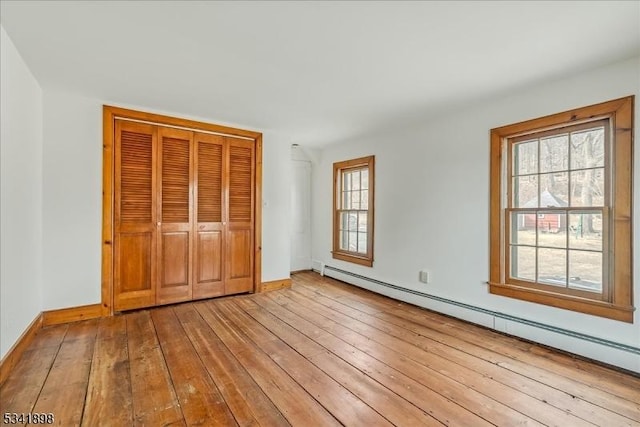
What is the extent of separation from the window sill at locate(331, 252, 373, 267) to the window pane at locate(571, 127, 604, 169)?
2.66 m

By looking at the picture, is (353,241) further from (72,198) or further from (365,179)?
(72,198)

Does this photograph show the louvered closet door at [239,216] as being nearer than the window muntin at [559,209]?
No

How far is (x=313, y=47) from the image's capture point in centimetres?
215

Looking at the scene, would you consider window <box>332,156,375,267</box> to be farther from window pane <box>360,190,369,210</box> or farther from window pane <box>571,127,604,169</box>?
window pane <box>571,127,604,169</box>

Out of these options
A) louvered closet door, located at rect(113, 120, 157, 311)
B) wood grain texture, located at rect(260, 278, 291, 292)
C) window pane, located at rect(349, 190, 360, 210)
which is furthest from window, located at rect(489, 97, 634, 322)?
louvered closet door, located at rect(113, 120, 157, 311)

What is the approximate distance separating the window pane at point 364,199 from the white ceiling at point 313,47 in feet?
5.76

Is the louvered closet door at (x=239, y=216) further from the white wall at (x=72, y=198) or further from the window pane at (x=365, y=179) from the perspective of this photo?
the window pane at (x=365, y=179)

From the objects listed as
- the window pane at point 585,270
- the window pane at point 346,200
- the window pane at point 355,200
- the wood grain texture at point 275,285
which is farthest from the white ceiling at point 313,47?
the wood grain texture at point 275,285

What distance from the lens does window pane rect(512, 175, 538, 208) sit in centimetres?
285

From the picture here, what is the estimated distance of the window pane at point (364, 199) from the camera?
4.73 metres

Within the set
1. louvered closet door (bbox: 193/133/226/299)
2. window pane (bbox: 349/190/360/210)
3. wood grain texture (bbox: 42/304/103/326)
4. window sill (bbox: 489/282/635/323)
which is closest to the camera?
window sill (bbox: 489/282/635/323)

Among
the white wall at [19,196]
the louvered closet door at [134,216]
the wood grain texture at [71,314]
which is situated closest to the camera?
the white wall at [19,196]

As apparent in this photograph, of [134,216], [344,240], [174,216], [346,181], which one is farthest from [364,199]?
[134,216]

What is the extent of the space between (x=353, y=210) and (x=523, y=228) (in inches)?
98.4
